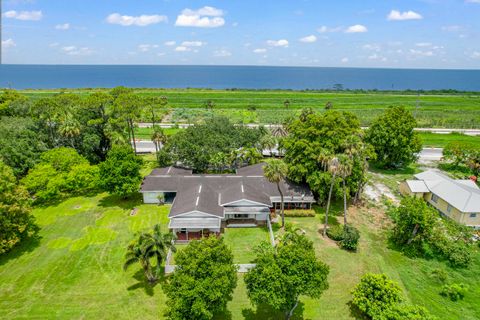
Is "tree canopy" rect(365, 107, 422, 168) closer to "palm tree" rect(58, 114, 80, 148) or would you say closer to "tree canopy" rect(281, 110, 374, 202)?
"tree canopy" rect(281, 110, 374, 202)

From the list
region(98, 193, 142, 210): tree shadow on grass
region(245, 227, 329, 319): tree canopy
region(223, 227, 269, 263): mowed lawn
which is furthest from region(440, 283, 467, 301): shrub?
region(98, 193, 142, 210): tree shadow on grass

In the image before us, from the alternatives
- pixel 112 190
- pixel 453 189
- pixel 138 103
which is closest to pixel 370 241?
pixel 453 189

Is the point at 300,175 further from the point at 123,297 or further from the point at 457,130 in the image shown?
the point at 457,130

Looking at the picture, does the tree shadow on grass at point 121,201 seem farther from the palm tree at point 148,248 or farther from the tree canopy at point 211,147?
the palm tree at point 148,248

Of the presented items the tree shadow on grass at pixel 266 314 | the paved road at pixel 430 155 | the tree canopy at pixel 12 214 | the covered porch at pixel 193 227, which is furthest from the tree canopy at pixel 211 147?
the paved road at pixel 430 155

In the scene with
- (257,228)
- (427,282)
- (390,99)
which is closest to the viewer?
(427,282)
